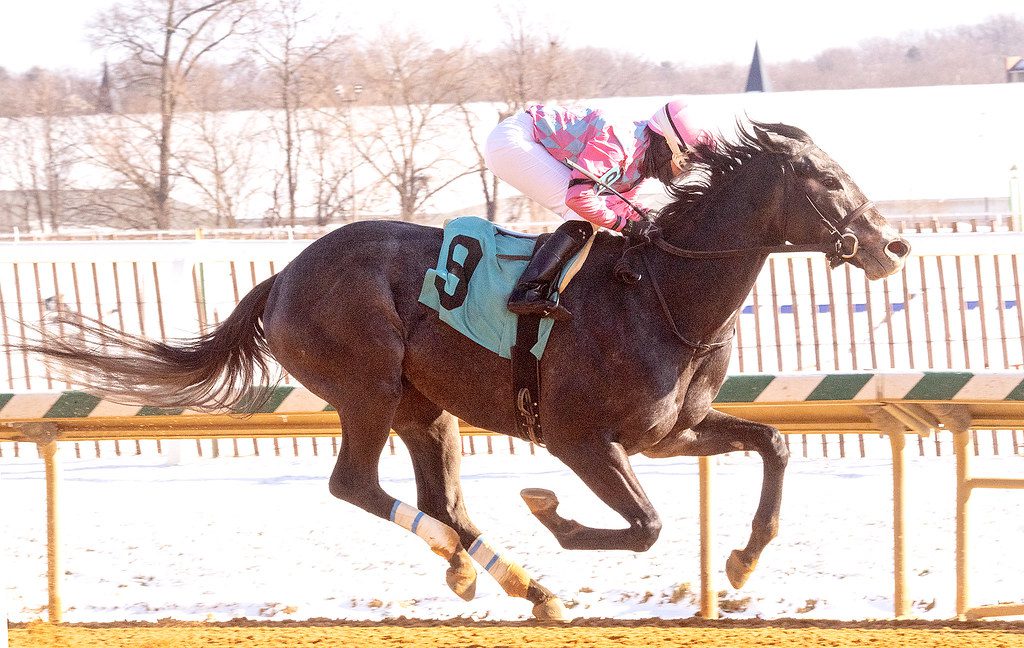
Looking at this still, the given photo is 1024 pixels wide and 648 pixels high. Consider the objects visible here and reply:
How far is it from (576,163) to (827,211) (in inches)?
32.6

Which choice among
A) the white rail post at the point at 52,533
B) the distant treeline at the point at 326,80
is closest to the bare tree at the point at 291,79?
the distant treeline at the point at 326,80

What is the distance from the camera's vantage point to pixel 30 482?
25.3 ft

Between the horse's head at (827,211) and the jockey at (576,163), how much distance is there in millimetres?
274

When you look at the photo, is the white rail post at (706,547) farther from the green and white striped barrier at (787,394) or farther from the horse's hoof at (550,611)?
the horse's hoof at (550,611)

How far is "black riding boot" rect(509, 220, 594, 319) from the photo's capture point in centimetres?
383

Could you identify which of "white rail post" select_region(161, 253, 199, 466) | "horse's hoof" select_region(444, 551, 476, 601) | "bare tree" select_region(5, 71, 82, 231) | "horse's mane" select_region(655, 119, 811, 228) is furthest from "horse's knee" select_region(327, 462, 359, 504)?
"bare tree" select_region(5, 71, 82, 231)

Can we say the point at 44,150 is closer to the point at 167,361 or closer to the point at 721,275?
the point at 167,361

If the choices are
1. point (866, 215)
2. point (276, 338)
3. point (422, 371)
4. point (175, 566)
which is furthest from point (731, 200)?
point (175, 566)

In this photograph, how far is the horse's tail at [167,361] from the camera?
4492 mm

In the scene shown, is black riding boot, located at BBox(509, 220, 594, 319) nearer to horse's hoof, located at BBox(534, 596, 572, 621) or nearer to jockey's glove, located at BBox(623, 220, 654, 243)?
jockey's glove, located at BBox(623, 220, 654, 243)

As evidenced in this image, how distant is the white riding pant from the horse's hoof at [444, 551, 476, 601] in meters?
1.25

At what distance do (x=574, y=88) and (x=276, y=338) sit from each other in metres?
14.9

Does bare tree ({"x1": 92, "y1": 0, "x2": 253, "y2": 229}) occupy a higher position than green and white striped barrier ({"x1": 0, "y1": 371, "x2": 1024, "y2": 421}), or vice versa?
bare tree ({"x1": 92, "y1": 0, "x2": 253, "y2": 229})

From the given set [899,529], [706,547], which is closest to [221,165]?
[706,547]
